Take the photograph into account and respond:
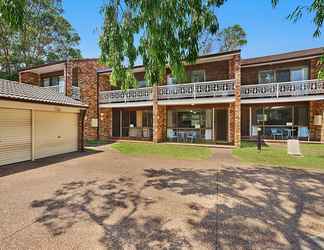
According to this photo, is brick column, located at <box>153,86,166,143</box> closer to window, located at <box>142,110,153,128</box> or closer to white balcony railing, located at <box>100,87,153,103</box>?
white balcony railing, located at <box>100,87,153,103</box>

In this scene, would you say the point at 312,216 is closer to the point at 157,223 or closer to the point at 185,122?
the point at 157,223

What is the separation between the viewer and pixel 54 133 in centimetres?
1112

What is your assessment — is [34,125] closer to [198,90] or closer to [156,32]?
[156,32]

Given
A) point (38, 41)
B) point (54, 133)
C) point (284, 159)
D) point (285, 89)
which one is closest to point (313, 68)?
point (285, 89)

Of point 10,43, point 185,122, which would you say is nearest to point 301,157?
point 185,122

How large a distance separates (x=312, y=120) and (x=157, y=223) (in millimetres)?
15580

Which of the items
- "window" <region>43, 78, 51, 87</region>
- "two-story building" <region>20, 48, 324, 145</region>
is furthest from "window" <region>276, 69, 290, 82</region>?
"window" <region>43, 78, 51, 87</region>

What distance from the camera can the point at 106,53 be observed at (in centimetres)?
577

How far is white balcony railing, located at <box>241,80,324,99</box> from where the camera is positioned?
13242 mm

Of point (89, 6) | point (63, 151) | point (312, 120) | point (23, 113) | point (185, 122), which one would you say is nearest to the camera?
point (89, 6)

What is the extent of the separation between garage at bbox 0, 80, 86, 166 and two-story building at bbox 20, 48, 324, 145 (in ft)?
17.0

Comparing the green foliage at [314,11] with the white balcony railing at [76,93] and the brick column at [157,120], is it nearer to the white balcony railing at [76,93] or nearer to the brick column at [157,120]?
the brick column at [157,120]

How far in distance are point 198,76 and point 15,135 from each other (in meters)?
13.2

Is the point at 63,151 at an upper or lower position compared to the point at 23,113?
lower
